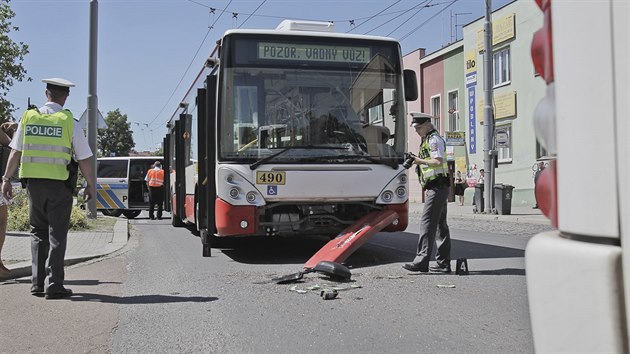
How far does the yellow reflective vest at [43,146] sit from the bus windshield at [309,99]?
2.38 metres

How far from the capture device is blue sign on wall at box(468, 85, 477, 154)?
1087 inches

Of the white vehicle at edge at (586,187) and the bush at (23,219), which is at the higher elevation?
the white vehicle at edge at (586,187)

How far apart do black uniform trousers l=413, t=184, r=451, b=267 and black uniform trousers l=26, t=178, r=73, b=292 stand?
375cm

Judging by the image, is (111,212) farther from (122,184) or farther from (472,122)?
(472,122)

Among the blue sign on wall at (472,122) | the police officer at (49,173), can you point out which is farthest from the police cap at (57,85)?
the blue sign on wall at (472,122)

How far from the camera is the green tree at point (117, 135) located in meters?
76.5

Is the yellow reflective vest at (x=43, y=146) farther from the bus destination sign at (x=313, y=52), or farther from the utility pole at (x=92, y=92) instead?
the utility pole at (x=92, y=92)

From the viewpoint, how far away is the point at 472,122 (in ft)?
91.1

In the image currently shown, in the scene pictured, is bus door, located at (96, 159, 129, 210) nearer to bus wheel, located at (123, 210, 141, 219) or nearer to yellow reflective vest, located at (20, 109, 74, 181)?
bus wheel, located at (123, 210, 141, 219)

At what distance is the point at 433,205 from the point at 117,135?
251 feet

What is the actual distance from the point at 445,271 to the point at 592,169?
5466mm

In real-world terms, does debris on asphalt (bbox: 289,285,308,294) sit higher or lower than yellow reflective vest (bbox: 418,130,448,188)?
lower

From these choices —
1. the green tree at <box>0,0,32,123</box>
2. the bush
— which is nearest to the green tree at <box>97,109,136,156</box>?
the green tree at <box>0,0,32,123</box>

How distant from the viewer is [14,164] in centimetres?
573
